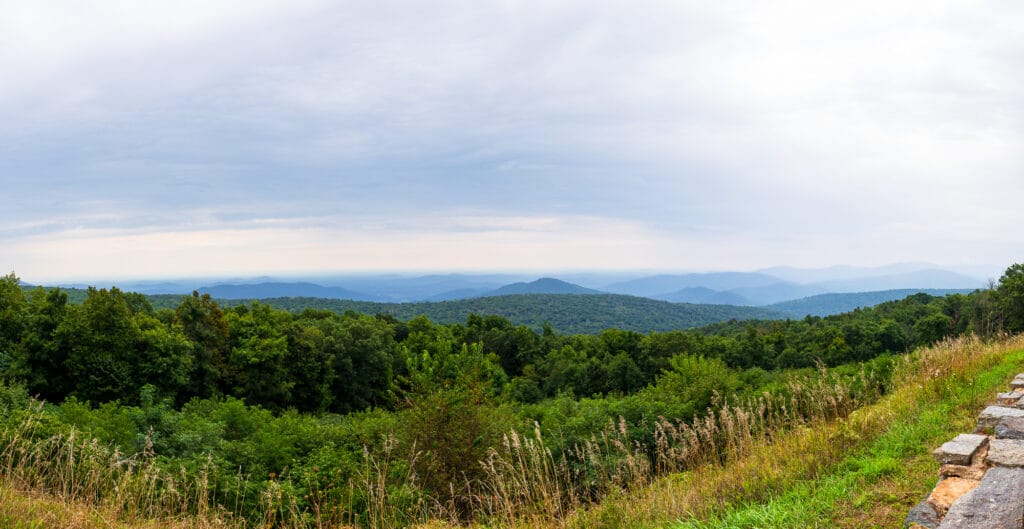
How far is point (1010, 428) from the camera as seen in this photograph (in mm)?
4555

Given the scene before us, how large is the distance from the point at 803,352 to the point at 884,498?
2267 inches

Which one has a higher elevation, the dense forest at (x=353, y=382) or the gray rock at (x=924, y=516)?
the gray rock at (x=924, y=516)

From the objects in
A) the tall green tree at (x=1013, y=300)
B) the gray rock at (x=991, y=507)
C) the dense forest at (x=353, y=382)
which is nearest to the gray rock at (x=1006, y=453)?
the gray rock at (x=991, y=507)

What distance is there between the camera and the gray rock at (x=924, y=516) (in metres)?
3.20

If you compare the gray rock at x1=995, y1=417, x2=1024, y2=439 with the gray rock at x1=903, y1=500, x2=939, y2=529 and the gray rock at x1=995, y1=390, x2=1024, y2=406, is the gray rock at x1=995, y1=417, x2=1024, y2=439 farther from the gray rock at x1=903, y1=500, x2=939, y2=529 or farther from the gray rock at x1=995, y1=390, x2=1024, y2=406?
the gray rock at x1=903, y1=500, x2=939, y2=529

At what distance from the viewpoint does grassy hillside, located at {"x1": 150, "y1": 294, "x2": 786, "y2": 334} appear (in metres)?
119

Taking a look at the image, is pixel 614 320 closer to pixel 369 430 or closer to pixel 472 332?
pixel 472 332

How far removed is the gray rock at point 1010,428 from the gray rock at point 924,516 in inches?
77.0

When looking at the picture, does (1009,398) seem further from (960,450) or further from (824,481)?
(824,481)

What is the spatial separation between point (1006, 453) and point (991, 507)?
1.27 meters

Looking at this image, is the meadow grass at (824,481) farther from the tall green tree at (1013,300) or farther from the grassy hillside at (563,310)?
the grassy hillside at (563,310)

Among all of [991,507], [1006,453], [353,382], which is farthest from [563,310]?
[991,507]

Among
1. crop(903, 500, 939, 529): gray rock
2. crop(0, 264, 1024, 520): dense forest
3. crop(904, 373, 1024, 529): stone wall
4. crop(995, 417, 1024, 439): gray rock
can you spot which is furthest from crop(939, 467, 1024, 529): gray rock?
crop(0, 264, 1024, 520): dense forest

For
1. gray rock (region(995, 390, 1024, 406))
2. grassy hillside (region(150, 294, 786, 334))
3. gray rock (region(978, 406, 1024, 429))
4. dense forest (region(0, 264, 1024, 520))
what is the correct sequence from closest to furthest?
gray rock (region(978, 406, 1024, 429)) < gray rock (region(995, 390, 1024, 406)) < dense forest (region(0, 264, 1024, 520)) < grassy hillside (region(150, 294, 786, 334))
